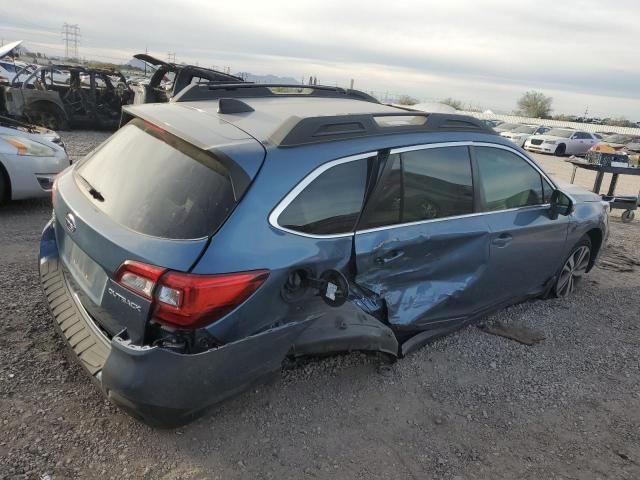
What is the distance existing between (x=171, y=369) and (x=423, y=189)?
5.98 ft

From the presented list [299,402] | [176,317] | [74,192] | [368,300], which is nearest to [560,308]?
[368,300]

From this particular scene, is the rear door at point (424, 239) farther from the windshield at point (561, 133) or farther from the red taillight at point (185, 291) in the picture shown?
the windshield at point (561, 133)

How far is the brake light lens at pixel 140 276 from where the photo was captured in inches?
87.8

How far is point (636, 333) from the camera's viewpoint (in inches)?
173

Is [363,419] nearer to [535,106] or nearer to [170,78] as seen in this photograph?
[170,78]

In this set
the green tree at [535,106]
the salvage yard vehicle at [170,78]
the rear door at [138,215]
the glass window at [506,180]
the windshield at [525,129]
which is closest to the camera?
the rear door at [138,215]

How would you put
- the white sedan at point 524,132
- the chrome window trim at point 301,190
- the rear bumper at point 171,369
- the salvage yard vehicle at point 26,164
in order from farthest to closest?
the white sedan at point 524,132, the salvage yard vehicle at point 26,164, the chrome window trim at point 301,190, the rear bumper at point 171,369

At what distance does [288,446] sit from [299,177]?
1368mm

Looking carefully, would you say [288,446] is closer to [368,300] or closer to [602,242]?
[368,300]

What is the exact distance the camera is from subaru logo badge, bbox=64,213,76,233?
272 cm

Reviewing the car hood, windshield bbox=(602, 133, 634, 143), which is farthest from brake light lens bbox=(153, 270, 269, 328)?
windshield bbox=(602, 133, 634, 143)

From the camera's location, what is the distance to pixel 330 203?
271 cm

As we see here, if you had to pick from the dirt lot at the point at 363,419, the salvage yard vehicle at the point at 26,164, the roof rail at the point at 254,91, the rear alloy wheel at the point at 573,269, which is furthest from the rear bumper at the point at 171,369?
the salvage yard vehicle at the point at 26,164

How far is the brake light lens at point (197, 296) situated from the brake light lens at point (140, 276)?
37mm
